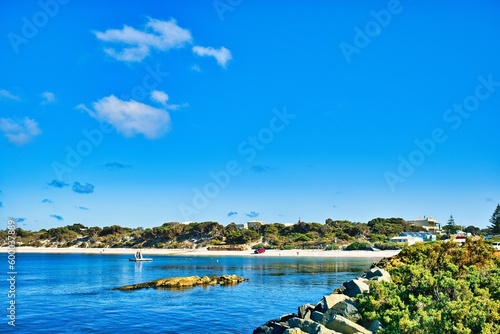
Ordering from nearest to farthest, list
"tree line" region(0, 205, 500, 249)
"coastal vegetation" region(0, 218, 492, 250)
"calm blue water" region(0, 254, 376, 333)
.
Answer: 1. "calm blue water" region(0, 254, 376, 333)
2. "coastal vegetation" region(0, 218, 492, 250)
3. "tree line" region(0, 205, 500, 249)

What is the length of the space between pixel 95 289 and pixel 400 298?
37.3 m

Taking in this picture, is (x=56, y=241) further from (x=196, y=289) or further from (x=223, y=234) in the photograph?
(x=196, y=289)

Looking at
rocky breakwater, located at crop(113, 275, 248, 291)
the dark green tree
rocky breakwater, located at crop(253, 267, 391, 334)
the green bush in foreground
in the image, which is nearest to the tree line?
the dark green tree

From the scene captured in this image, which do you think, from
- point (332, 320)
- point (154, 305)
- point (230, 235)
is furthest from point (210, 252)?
point (332, 320)

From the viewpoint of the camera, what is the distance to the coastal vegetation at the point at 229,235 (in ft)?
427

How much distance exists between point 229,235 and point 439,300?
128 metres

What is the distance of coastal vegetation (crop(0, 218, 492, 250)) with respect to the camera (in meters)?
130

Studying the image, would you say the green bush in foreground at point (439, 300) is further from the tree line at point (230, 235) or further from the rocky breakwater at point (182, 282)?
the tree line at point (230, 235)

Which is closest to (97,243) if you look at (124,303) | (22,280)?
(22,280)

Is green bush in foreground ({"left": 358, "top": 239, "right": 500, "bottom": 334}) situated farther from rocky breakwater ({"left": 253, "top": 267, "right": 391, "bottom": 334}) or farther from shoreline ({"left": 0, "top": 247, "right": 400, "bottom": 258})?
shoreline ({"left": 0, "top": 247, "right": 400, "bottom": 258})

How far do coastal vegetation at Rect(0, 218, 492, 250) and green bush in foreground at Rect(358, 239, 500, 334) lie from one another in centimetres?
9264

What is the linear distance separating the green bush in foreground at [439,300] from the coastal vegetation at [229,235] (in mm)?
92642

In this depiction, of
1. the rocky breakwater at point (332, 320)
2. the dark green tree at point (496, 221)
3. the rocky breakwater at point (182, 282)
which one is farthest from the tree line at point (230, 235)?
the rocky breakwater at point (332, 320)

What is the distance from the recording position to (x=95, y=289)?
47.1m
